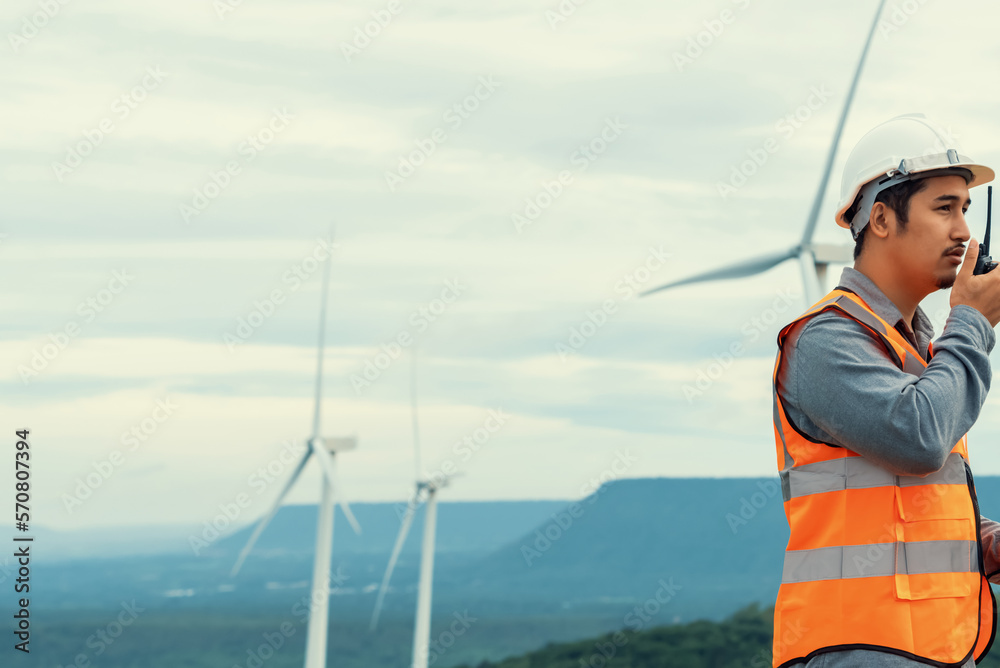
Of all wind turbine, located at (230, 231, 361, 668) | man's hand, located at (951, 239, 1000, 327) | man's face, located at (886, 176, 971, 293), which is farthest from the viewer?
wind turbine, located at (230, 231, 361, 668)

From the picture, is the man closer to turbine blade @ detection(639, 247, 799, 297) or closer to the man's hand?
the man's hand

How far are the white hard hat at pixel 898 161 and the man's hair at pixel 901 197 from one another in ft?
0.07

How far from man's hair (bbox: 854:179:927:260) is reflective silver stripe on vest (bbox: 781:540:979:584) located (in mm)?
1113

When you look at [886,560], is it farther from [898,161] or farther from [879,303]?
[898,161]

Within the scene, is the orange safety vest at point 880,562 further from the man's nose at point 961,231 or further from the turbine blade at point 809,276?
the turbine blade at point 809,276

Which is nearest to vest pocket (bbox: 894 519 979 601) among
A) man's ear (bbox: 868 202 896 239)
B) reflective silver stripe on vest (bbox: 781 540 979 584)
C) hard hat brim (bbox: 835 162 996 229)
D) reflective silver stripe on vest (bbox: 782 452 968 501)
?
reflective silver stripe on vest (bbox: 781 540 979 584)

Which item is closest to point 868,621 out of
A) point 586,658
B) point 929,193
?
point 929,193

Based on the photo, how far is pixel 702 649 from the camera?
121062 mm

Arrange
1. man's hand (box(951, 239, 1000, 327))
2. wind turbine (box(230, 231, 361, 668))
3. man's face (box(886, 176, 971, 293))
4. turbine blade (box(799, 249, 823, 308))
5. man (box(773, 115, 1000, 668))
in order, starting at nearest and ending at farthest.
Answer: man (box(773, 115, 1000, 668)) → man's hand (box(951, 239, 1000, 327)) → man's face (box(886, 176, 971, 293)) → turbine blade (box(799, 249, 823, 308)) → wind turbine (box(230, 231, 361, 668))

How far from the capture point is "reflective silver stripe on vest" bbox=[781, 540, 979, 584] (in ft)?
13.1

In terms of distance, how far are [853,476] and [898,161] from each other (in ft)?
3.77

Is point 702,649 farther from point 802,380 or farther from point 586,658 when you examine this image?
point 802,380

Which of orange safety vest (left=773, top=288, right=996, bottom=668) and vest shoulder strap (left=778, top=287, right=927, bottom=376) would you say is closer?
orange safety vest (left=773, top=288, right=996, bottom=668)

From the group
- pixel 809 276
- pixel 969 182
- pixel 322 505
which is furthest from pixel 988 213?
pixel 322 505
